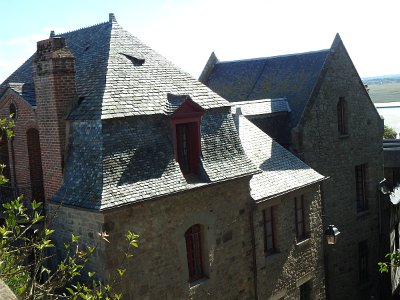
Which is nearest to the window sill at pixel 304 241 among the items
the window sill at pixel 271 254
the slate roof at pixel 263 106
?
the window sill at pixel 271 254

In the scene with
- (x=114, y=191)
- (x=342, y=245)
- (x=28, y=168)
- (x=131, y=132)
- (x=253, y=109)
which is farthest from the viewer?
(x=342, y=245)

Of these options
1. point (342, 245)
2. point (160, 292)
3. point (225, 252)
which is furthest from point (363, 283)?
point (160, 292)

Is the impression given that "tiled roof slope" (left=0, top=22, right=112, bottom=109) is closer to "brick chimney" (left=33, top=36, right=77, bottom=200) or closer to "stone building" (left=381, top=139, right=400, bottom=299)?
"brick chimney" (left=33, top=36, right=77, bottom=200)

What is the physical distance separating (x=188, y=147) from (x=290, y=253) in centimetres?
562

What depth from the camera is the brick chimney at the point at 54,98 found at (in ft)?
41.8

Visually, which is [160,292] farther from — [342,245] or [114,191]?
[342,245]

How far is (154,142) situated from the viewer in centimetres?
1253

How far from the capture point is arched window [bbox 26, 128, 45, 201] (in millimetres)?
14781

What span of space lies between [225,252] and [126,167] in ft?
13.5

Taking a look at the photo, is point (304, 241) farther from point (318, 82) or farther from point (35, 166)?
point (35, 166)

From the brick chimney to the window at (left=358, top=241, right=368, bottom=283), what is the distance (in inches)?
613

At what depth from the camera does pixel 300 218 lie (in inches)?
675

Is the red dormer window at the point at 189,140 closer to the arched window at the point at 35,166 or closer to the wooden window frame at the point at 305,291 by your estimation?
the arched window at the point at 35,166

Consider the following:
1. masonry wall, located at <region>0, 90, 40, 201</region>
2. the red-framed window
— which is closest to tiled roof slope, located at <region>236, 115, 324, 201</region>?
the red-framed window
